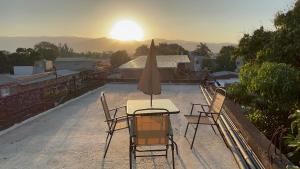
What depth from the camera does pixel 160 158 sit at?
18.3 feet

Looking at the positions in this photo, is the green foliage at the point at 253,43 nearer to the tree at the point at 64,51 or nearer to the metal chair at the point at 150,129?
the metal chair at the point at 150,129

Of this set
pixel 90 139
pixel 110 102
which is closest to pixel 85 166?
pixel 90 139

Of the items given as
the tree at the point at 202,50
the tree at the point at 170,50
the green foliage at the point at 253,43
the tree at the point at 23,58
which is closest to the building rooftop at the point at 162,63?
the green foliage at the point at 253,43

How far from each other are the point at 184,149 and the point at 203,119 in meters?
0.69

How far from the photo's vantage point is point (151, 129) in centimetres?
505

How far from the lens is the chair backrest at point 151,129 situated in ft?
16.5

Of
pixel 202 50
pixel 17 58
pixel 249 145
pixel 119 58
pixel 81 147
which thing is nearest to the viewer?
pixel 249 145

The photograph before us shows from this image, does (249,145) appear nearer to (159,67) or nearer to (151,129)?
(151,129)

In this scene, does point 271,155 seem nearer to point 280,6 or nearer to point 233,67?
point 280,6

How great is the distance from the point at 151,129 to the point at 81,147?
1.66 metres

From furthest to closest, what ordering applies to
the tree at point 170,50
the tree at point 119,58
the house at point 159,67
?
the tree at point 119,58
the tree at point 170,50
the house at point 159,67

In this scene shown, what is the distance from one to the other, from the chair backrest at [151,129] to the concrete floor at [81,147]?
16.7 inches

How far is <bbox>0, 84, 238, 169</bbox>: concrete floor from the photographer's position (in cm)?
536

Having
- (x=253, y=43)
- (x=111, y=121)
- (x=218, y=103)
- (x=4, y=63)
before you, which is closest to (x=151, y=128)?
(x=111, y=121)
